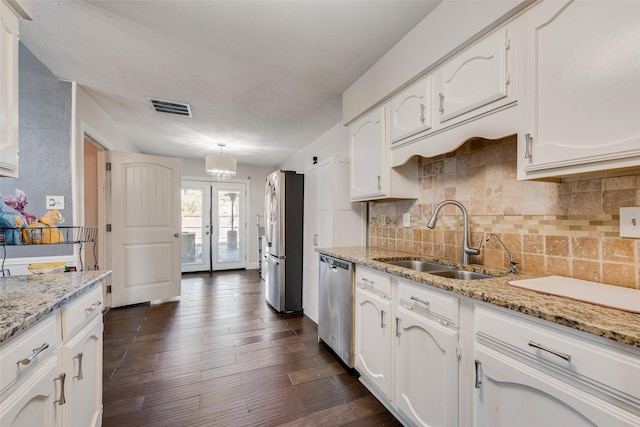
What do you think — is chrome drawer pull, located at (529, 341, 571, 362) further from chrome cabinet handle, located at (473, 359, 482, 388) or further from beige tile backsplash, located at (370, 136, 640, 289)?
beige tile backsplash, located at (370, 136, 640, 289)

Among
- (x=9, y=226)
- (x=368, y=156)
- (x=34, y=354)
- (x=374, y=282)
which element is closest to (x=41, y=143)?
(x=9, y=226)

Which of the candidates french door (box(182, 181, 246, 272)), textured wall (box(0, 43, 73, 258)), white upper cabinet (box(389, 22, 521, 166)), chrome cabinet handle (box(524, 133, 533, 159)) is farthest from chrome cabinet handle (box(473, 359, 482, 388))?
french door (box(182, 181, 246, 272))

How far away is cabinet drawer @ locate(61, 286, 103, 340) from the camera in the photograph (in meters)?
1.08

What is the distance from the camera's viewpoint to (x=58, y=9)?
158 centimetres

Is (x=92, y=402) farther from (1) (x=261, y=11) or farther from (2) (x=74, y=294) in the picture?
(1) (x=261, y=11)

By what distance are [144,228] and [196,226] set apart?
6.68 ft

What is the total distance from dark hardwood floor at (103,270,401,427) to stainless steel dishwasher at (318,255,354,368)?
0.14 metres

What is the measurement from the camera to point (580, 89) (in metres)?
0.99

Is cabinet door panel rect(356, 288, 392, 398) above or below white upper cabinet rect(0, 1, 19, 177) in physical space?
below

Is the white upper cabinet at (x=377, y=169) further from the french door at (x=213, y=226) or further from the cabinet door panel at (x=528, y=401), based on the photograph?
the french door at (x=213, y=226)

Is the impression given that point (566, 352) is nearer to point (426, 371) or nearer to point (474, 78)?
point (426, 371)

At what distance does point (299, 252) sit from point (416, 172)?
1.81 metres

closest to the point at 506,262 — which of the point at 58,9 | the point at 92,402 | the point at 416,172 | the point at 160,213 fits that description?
the point at 416,172

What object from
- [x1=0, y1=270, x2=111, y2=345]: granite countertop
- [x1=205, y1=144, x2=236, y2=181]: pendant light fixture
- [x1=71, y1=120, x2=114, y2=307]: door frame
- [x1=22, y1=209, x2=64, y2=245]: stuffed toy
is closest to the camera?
[x1=0, y1=270, x2=111, y2=345]: granite countertop
